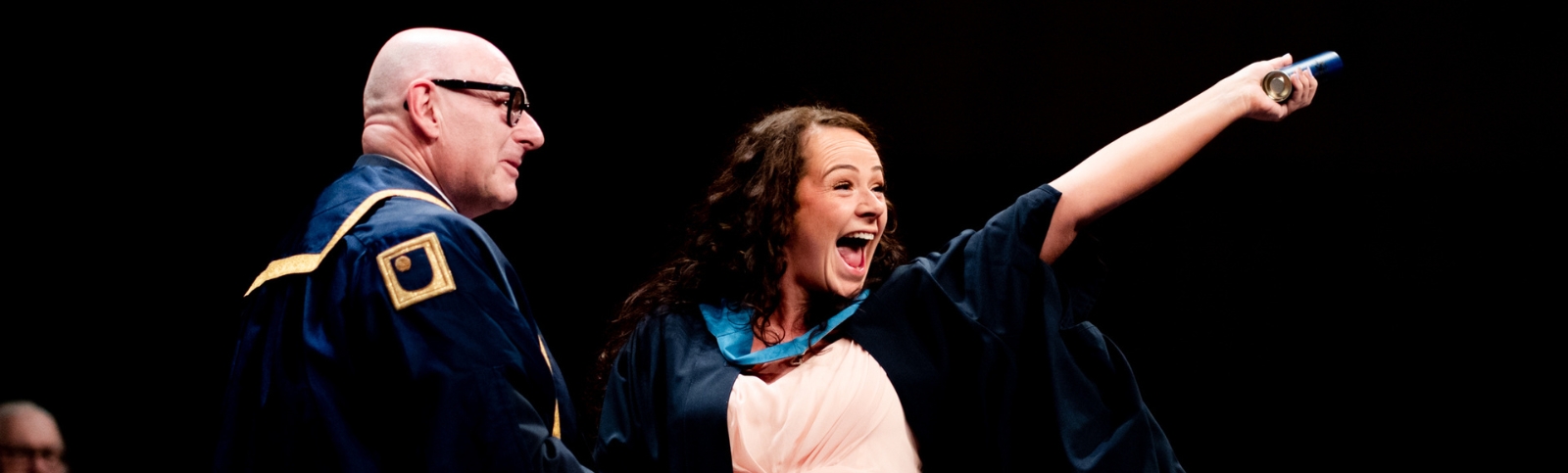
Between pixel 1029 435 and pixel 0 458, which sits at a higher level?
pixel 0 458

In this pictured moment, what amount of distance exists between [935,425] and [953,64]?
1.43 m

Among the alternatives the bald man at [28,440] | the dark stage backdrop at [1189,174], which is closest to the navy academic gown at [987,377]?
the dark stage backdrop at [1189,174]

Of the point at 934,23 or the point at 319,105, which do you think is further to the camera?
the point at 934,23

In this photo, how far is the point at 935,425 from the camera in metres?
1.68

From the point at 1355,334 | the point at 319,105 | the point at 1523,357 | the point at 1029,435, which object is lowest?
the point at 1523,357

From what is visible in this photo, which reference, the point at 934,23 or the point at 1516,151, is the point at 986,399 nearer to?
the point at 934,23

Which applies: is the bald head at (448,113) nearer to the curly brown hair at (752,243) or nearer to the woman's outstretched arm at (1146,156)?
the curly brown hair at (752,243)

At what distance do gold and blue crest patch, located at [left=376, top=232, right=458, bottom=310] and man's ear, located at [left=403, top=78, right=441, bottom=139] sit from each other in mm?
256

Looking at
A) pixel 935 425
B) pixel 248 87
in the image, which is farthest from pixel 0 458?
pixel 935 425

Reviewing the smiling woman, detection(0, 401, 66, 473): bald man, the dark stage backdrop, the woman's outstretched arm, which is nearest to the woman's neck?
the smiling woman

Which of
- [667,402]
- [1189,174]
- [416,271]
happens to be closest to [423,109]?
[416,271]

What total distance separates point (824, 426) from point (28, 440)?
1.92m

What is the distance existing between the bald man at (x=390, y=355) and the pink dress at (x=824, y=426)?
12.8 inches

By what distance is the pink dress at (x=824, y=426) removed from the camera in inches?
64.6
